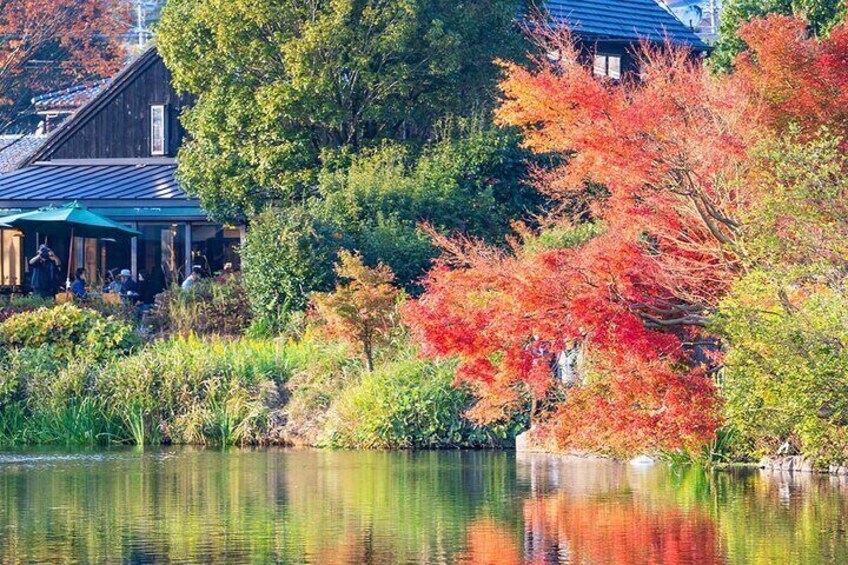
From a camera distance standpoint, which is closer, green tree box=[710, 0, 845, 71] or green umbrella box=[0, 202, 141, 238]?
green umbrella box=[0, 202, 141, 238]

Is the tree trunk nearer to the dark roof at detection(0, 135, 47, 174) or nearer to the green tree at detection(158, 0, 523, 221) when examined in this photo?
the green tree at detection(158, 0, 523, 221)

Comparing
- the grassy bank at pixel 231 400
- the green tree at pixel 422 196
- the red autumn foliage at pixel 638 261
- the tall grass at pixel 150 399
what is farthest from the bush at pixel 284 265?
the red autumn foliage at pixel 638 261

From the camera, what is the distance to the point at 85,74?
6169 centimetres

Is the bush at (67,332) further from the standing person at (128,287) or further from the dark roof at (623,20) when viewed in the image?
the dark roof at (623,20)

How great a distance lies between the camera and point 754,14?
129ft

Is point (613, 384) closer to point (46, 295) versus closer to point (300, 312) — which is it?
point (300, 312)

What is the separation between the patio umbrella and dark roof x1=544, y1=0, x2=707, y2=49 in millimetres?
13434

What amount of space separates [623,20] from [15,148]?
2040cm

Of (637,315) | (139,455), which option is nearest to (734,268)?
(637,315)

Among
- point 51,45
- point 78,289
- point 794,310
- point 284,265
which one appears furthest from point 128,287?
point 51,45

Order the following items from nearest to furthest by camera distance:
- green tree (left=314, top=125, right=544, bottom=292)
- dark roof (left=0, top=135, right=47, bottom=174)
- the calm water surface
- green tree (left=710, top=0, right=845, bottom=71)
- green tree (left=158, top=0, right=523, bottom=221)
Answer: the calm water surface, green tree (left=314, top=125, right=544, bottom=292), green tree (left=158, top=0, right=523, bottom=221), green tree (left=710, top=0, right=845, bottom=71), dark roof (left=0, top=135, right=47, bottom=174)

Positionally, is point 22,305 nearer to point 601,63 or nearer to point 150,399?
point 150,399

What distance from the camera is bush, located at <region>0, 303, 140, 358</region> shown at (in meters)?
30.6

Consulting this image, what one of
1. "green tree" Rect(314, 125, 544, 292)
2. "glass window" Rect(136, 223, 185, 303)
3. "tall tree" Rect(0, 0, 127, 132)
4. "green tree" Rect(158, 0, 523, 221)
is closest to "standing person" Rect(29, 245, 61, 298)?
"green tree" Rect(158, 0, 523, 221)
